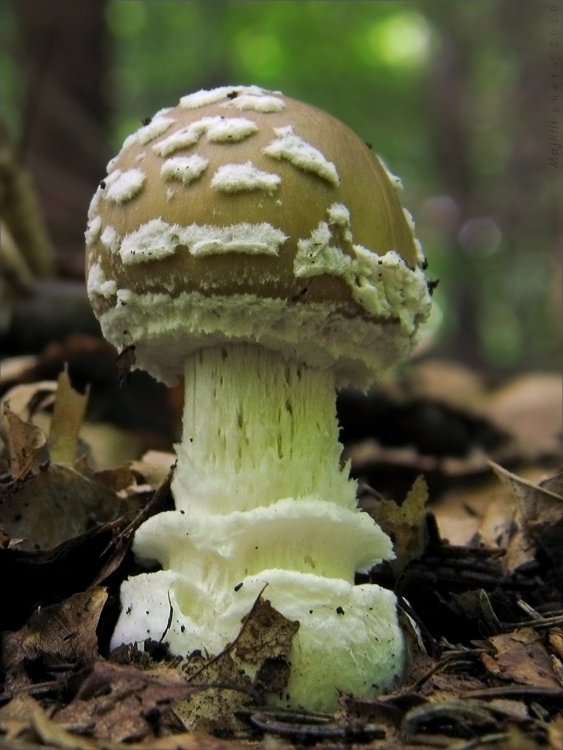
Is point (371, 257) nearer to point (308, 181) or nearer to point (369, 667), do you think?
point (308, 181)

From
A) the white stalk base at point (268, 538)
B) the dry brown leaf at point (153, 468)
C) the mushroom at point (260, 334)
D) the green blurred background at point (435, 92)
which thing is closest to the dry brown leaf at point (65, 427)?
the dry brown leaf at point (153, 468)

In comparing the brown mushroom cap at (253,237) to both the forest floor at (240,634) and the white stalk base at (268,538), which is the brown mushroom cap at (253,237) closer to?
the white stalk base at (268,538)

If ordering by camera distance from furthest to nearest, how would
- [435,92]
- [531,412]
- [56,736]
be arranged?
1. [435,92]
2. [531,412]
3. [56,736]

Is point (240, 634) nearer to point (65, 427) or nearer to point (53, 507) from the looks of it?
point (53, 507)

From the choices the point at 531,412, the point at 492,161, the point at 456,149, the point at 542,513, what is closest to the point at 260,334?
the point at 542,513

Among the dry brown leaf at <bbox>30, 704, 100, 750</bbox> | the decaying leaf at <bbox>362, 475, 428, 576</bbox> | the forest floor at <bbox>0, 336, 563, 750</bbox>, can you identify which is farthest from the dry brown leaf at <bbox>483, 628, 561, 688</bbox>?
the dry brown leaf at <bbox>30, 704, 100, 750</bbox>

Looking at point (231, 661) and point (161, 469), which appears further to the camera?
point (161, 469)

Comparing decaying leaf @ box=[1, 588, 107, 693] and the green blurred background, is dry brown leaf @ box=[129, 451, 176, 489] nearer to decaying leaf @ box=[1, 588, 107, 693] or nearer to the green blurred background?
decaying leaf @ box=[1, 588, 107, 693]

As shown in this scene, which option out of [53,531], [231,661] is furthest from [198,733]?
[53,531]
